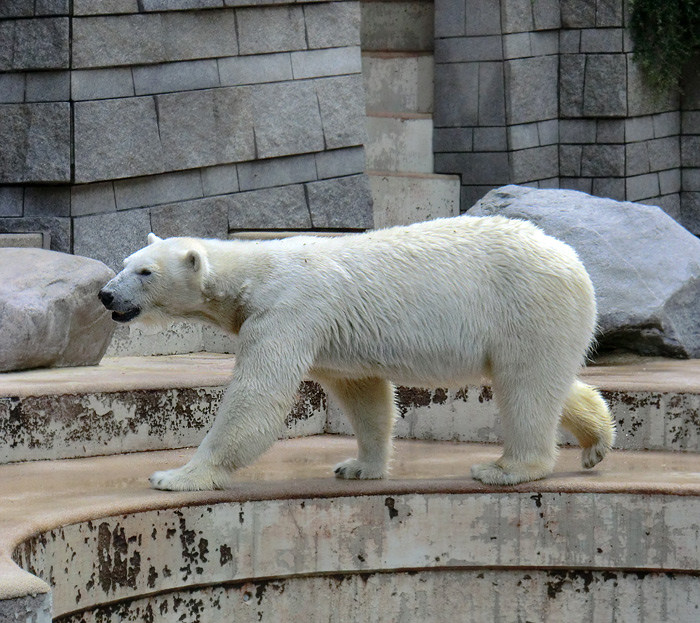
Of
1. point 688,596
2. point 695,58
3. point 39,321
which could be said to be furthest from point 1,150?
point 695,58

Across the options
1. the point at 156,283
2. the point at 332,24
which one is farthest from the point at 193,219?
the point at 156,283

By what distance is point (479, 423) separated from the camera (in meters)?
5.16

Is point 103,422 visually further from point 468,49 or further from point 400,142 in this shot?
→ point 468,49

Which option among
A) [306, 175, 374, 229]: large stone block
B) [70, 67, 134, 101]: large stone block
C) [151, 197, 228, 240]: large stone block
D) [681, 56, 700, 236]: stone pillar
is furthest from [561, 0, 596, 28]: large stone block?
[70, 67, 134, 101]: large stone block

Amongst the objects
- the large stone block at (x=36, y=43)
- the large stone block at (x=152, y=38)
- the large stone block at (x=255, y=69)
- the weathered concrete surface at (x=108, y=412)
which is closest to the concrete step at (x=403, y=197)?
the large stone block at (x=255, y=69)

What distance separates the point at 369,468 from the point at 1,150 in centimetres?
359

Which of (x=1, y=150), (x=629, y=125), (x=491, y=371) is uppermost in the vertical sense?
(x=629, y=125)

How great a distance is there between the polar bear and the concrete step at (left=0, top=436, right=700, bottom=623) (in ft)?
0.48

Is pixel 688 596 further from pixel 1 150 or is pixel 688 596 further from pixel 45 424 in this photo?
pixel 1 150

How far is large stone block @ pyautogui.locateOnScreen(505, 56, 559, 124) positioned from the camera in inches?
368

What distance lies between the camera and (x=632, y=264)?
20.5 feet

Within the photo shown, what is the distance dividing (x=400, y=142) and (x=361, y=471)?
565 centimetres

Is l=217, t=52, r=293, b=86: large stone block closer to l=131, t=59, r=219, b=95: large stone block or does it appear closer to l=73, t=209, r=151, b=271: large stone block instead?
l=131, t=59, r=219, b=95: large stone block

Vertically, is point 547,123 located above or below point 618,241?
above
